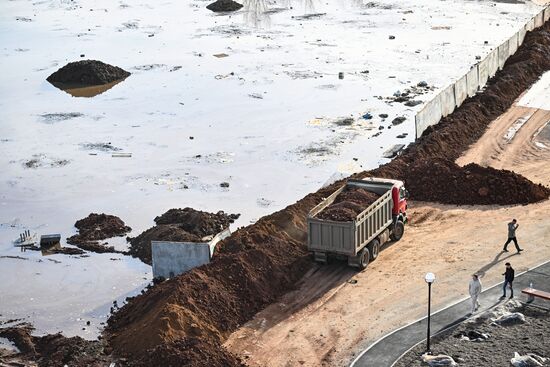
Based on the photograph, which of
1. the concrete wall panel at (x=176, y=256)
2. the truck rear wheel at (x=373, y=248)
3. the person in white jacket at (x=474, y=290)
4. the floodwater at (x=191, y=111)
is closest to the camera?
the person in white jacket at (x=474, y=290)

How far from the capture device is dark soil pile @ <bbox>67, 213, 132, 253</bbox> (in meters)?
30.5

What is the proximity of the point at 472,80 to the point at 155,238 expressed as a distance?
21.5m

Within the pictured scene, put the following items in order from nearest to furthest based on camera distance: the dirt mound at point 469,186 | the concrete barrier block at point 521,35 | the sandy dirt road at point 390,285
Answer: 1. the sandy dirt road at point 390,285
2. the dirt mound at point 469,186
3. the concrete barrier block at point 521,35

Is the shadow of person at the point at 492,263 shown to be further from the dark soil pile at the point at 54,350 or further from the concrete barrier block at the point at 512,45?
the concrete barrier block at the point at 512,45

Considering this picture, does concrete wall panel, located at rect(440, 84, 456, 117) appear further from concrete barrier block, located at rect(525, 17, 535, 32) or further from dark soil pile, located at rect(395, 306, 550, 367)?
dark soil pile, located at rect(395, 306, 550, 367)

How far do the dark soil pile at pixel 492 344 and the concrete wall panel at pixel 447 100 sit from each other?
770 inches

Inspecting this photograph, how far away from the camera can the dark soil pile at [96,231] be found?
30.5m

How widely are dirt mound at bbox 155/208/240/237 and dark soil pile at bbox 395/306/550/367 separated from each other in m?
10.7

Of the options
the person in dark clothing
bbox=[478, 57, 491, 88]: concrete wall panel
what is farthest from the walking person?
bbox=[478, 57, 491, 88]: concrete wall panel

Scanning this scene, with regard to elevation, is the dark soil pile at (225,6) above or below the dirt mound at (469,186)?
below

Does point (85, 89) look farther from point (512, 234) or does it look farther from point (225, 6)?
point (512, 234)

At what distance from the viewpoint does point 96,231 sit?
103ft

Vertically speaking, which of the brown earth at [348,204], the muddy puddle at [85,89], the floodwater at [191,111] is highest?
the brown earth at [348,204]

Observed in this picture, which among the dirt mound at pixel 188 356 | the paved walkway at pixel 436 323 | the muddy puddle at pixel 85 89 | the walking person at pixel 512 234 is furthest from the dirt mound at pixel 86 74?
the dirt mound at pixel 188 356
